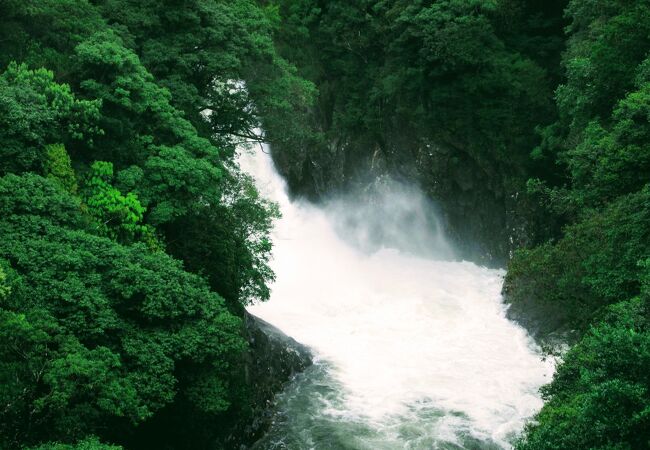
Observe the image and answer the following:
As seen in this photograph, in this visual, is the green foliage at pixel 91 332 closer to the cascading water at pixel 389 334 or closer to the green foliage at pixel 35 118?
the green foliage at pixel 35 118

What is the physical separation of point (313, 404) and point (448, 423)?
3.64 meters

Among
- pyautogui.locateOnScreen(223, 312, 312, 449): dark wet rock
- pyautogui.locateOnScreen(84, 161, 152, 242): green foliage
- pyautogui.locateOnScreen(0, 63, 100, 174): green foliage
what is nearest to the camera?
pyautogui.locateOnScreen(0, 63, 100, 174): green foliage

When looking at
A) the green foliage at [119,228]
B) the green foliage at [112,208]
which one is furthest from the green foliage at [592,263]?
the green foliage at [112,208]

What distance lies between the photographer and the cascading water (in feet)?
55.1

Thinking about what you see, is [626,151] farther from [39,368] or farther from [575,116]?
[39,368]

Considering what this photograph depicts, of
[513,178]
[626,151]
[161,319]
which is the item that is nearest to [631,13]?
[626,151]

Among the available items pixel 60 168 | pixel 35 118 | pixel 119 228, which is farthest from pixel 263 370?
pixel 35 118

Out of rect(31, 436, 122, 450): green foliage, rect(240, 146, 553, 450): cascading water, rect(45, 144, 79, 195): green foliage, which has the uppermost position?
rect(240, 146, 553, 450): cascading water

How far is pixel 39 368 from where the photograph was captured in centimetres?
997

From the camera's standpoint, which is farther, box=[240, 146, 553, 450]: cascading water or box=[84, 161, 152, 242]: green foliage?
box=[240, 146, 553, 450]: cascading water

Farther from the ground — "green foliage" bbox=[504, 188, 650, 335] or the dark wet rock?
"green foliage" bbox=[504, 188, 650, 335]

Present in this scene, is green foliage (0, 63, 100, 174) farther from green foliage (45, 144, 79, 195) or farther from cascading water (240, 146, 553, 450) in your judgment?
cascading water (240, 146, 553, 450)

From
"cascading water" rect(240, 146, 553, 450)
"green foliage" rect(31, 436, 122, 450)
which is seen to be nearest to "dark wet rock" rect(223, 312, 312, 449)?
"cascading water" rect(240, 146, 553, 450)

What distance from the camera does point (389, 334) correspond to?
22797mm
